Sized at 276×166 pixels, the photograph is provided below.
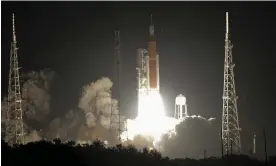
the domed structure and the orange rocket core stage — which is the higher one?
the orange rocket core stage

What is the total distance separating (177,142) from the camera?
6869 cm

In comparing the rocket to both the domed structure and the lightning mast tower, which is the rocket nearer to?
the domed structure

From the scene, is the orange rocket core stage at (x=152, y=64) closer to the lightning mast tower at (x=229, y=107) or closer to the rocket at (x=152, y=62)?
the rocket at (x=152, y=62)

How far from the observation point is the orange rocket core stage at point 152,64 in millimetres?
69375

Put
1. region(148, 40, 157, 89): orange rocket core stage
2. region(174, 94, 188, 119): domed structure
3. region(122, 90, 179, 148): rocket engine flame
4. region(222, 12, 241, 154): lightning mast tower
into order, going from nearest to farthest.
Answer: region(222, 12, 241, 154): lightning mast tower, region(148, 40, 157, 89): orange rocket core stage, region(122, 90, 179, 148): rocket engine flame, region(174, 94, 188, 119): domed structure

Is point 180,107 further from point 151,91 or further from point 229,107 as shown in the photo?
point 229,107

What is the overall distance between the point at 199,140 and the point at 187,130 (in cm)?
139

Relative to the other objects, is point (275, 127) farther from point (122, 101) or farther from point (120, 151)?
point (120, 151)

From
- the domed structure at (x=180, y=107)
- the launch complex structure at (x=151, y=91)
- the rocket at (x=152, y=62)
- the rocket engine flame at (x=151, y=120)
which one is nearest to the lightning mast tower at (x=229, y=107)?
the launch complex structure at (x=151, y=91)

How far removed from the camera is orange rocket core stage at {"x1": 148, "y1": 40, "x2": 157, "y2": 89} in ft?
228

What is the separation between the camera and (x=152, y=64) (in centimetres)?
6962

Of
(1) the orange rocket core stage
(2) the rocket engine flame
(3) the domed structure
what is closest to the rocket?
(1) the orange rocket core stage

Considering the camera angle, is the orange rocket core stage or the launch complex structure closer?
the launch complex structure

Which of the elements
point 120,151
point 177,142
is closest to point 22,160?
point 120,151
